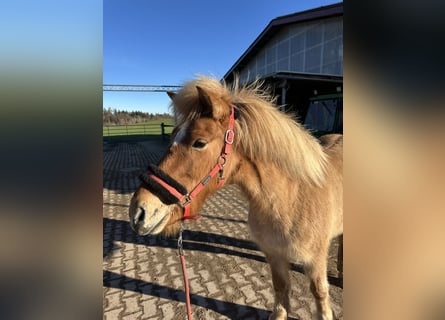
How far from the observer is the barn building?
30.4ft

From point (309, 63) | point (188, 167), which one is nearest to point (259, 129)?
point (188, 167)

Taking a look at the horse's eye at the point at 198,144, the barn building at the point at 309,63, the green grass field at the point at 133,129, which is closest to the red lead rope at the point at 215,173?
the horse's eye at the point at 198,144

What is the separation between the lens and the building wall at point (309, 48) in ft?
40.4

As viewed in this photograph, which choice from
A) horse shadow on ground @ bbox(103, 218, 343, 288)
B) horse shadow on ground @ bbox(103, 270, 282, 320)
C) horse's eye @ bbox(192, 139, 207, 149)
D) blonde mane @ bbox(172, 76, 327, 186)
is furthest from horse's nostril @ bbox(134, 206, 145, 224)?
horse shadow on ground @ bbox(103, 218, 343, 288)

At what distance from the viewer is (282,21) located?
15.0 m

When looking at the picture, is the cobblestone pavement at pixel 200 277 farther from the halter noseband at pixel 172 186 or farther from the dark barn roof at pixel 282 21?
the dark barn roof at pixel 282 21

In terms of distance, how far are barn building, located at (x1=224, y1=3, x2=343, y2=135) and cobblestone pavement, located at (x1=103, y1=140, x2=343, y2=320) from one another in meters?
4.80

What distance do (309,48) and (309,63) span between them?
2.70ft

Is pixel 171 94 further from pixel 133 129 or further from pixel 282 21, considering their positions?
pixel 133 129

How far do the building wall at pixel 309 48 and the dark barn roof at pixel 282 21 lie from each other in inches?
16.2

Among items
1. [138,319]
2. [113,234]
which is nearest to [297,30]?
[113,234]

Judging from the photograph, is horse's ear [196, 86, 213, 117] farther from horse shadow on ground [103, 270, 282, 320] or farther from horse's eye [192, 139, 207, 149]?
horse shadow on ground [103, 270, 282, 320]

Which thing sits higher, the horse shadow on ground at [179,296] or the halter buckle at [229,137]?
the halter buckle at [229,137]
